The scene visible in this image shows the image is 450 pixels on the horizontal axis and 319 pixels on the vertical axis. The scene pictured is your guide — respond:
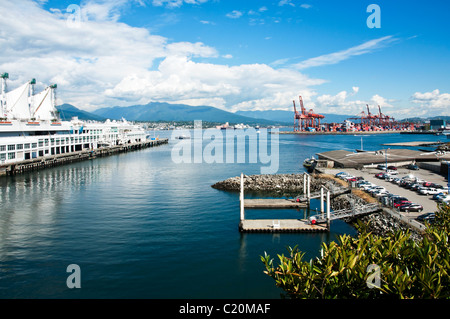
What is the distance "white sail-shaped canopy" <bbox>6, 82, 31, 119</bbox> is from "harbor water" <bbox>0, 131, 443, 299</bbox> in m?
28.9

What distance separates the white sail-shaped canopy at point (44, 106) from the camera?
59438mm

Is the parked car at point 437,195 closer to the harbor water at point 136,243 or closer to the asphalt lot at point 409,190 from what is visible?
the asphalt lot at point 409,190

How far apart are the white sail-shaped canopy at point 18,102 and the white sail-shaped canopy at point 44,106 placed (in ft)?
11.4

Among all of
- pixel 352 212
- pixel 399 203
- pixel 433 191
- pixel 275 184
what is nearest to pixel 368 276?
pixel 352 212

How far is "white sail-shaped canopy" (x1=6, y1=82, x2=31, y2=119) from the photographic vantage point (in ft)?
172

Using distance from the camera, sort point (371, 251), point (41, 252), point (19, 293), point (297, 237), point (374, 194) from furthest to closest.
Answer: point (374, 194) < point (297, 237) < point (41, 252) < point (19, 293) < point (371, 251)

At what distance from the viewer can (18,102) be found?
53.1 meters

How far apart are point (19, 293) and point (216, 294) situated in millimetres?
7188

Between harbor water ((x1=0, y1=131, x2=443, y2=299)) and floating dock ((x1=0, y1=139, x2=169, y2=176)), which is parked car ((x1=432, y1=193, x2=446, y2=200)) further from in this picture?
floating dock ((x1=0, y1=139, x2=169, y2=176))

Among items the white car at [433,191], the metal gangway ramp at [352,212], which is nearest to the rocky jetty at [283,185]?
the metal gangway ramp at [352,212]

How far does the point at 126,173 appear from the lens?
39844mm

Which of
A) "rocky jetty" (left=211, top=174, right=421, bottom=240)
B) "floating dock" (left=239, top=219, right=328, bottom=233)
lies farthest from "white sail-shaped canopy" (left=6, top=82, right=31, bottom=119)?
"floating dock" (left=239, top=219, right=328, bottom=233)
